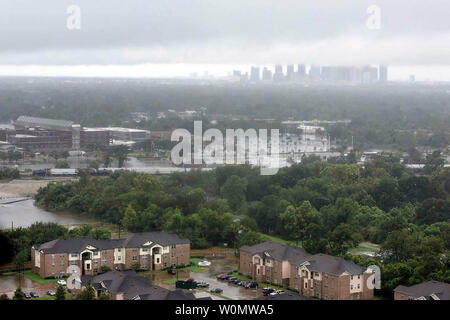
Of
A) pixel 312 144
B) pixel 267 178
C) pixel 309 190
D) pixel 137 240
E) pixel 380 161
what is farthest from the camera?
pixel 312 144

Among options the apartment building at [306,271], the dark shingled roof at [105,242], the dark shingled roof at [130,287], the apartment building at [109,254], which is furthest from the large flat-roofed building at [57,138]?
the dark shingled roof at [130,287]

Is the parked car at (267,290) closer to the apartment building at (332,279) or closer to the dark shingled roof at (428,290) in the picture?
the apartment building at (332,279)

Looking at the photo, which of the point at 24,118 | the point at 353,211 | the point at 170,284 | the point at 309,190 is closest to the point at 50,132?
the point at 24,118

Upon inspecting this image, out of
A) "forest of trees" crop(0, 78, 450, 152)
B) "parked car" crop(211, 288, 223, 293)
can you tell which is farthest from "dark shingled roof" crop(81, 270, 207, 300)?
"forest of trees" crop(0, 78, 450, 152)

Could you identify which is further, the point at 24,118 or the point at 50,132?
the point at 24,118

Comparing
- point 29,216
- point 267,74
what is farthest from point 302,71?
point 29,216

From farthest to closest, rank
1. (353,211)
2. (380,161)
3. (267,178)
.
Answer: (380,161), (267,178), (353,211)
